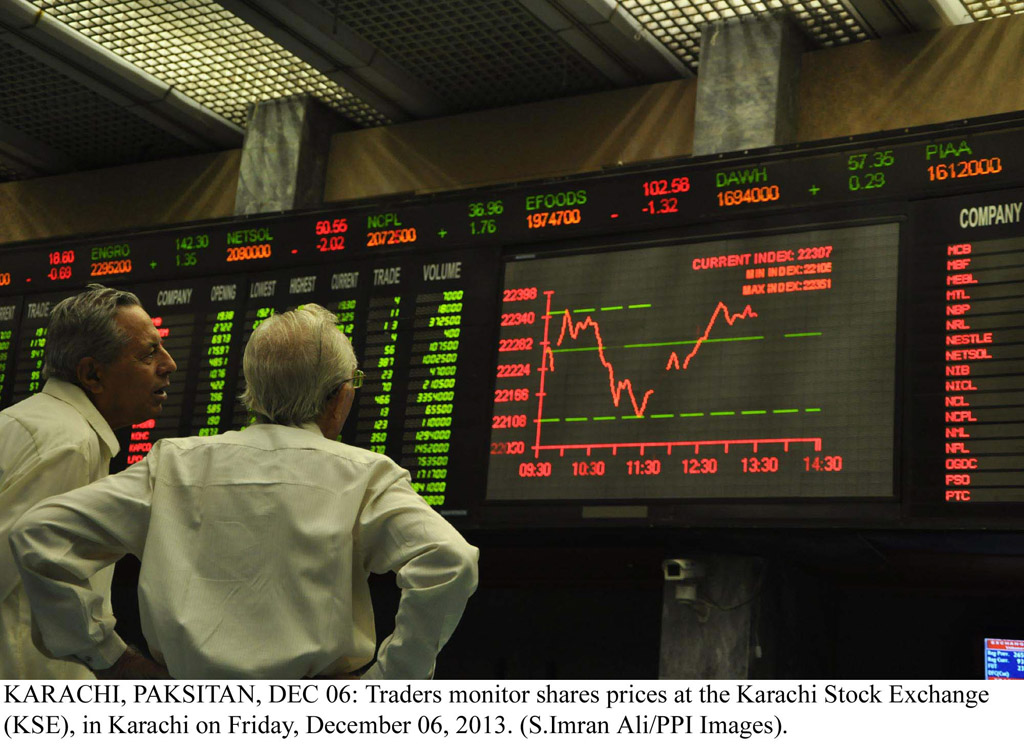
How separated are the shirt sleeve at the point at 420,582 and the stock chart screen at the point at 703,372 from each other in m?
2.17

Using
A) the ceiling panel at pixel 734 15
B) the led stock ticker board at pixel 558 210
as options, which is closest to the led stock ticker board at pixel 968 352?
the led stock ticker board at pixel 558 210

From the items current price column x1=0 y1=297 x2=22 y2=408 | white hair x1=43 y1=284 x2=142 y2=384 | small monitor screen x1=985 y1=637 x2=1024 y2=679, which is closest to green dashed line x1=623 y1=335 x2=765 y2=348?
small monitor screen x1=985 y1=637 x2=1024 y2=679

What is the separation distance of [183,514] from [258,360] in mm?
284

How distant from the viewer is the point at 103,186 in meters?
6.92

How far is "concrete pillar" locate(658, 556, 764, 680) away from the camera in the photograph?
4555 mm

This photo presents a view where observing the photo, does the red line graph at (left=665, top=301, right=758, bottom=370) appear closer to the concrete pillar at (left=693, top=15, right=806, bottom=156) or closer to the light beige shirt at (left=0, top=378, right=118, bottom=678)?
the concrete pillar at (left=693, top=15, right=806, bottom=156)

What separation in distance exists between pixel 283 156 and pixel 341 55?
0.73 m

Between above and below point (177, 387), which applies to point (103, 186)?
above

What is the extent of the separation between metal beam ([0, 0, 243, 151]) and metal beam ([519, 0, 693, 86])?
74.1 inches

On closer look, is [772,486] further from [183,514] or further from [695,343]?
[183,514]

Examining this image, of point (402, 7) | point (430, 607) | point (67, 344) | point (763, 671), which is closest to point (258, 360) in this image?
point (430, 607)

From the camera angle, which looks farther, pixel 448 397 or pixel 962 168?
pixel 448 397

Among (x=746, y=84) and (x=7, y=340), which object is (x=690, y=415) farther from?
(x=7, y=340)

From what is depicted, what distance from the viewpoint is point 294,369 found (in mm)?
2270
